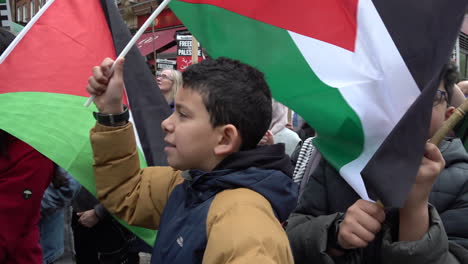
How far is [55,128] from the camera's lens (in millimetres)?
1877

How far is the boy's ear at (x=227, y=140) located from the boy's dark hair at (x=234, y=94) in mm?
26

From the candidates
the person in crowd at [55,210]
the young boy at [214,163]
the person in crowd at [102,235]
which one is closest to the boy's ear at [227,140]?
the young boy at [214,163]

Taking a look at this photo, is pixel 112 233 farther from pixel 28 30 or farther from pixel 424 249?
pixel 424 249

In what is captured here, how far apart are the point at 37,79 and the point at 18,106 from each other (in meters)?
0.16

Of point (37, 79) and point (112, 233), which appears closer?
point (37, 79)

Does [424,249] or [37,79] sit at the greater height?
[37,79]

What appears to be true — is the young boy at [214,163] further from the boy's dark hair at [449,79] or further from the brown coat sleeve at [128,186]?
the boy's dark hair at [449,79]

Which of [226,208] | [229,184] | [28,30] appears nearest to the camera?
[226,208]

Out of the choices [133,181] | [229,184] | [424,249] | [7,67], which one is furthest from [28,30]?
[424,249]

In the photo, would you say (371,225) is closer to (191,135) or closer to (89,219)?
(191,135)

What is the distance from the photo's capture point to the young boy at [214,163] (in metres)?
1.23

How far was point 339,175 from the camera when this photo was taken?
173cm

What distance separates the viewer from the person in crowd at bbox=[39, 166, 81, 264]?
3131 mm

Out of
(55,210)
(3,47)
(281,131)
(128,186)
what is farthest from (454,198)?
(55,210)
